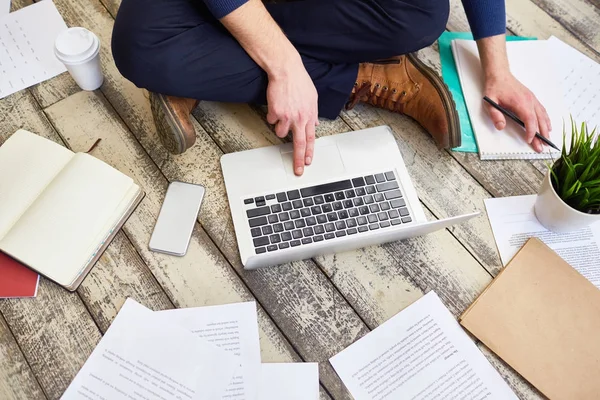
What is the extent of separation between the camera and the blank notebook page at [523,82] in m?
1.19

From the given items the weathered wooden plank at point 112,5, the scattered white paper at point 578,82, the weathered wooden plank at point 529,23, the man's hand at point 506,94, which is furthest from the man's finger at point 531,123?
the weathered wooden plank at point 112,5

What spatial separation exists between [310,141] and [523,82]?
0.60m

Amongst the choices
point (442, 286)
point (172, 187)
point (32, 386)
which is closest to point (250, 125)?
point (172, 187)

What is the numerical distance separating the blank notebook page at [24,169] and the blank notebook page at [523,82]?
95 centimetres

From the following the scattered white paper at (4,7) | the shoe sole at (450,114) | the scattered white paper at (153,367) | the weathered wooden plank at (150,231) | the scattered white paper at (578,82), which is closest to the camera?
the scattered white paper at (153,367)

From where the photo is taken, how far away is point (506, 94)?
1173mm

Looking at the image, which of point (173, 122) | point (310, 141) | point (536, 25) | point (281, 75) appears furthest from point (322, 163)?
point (536, 25)

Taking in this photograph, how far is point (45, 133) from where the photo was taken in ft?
3.89

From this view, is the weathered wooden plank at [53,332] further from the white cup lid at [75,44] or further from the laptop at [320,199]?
the white cup lid at [75,44]

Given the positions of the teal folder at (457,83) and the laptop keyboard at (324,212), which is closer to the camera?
the laptop keyboard at (324,212)

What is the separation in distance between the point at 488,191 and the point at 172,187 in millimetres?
724

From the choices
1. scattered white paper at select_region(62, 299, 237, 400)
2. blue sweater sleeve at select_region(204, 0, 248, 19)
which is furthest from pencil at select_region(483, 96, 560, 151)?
scattered white paper at select_region(62, 299, 237, 400)

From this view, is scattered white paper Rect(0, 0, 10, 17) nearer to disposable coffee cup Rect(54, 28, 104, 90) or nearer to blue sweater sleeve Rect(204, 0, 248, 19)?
disposable coffee cup Rect(54, 28, 104, 90)

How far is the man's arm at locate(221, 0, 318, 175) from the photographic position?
1.02m
